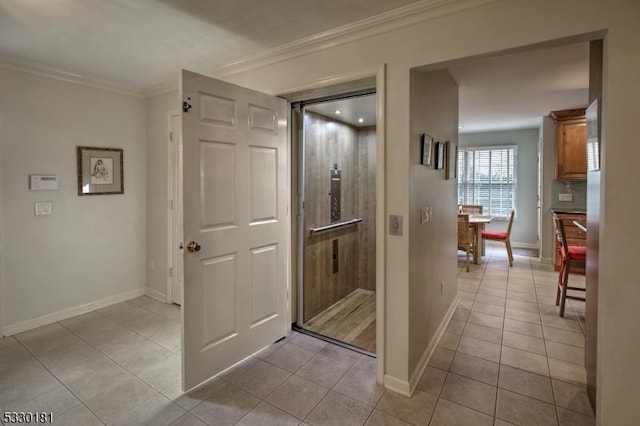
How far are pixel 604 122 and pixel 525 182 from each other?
618 centimetres

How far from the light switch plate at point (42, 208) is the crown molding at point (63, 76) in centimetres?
120

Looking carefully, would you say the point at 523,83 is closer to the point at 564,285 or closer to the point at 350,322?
the point at 564,285

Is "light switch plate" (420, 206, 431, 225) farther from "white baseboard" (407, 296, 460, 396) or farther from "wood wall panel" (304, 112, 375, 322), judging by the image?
"wood wall panel" (304, 112, 375, 322)

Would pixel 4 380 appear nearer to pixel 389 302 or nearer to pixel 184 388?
pixel 184 388

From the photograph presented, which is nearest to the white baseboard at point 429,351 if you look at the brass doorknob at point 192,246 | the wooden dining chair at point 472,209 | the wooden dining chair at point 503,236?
the brass doorknob at point 192,246

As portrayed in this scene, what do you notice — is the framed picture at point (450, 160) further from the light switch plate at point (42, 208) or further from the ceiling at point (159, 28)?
the light switch plate at point (42, 208)

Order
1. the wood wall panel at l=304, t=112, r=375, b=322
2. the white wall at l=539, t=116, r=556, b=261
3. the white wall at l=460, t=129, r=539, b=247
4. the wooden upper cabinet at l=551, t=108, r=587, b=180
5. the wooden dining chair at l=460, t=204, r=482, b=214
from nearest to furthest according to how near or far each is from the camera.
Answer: the wood wall panel at l=304, t=112, r=375, b=322 → the wooden upper cabinet at l=551, t=108, r=587, b=180 → the white wall at l=539, t=116, r=556, b=261 → the wooden dining chair at l=460, t=204, r=482, b=214 → the white wall at l=460, t=129, r=539, b=247

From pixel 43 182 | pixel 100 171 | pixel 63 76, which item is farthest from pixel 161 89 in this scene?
pixel 43 182

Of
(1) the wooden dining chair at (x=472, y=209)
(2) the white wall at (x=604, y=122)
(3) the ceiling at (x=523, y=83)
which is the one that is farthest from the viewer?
(1) the wooden dining chair at (x=472, y=209)

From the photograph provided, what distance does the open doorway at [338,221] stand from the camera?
3.13m

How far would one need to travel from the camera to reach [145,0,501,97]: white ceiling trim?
1.90m

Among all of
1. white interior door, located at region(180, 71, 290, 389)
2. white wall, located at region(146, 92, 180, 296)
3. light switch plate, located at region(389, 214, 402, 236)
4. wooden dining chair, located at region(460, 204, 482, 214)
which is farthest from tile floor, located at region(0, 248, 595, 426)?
wooden dining chair, located at region(460, 204, 482, 214)

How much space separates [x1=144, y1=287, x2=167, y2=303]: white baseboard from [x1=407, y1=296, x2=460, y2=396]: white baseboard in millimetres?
2850

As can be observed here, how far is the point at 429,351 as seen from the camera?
261 cm
